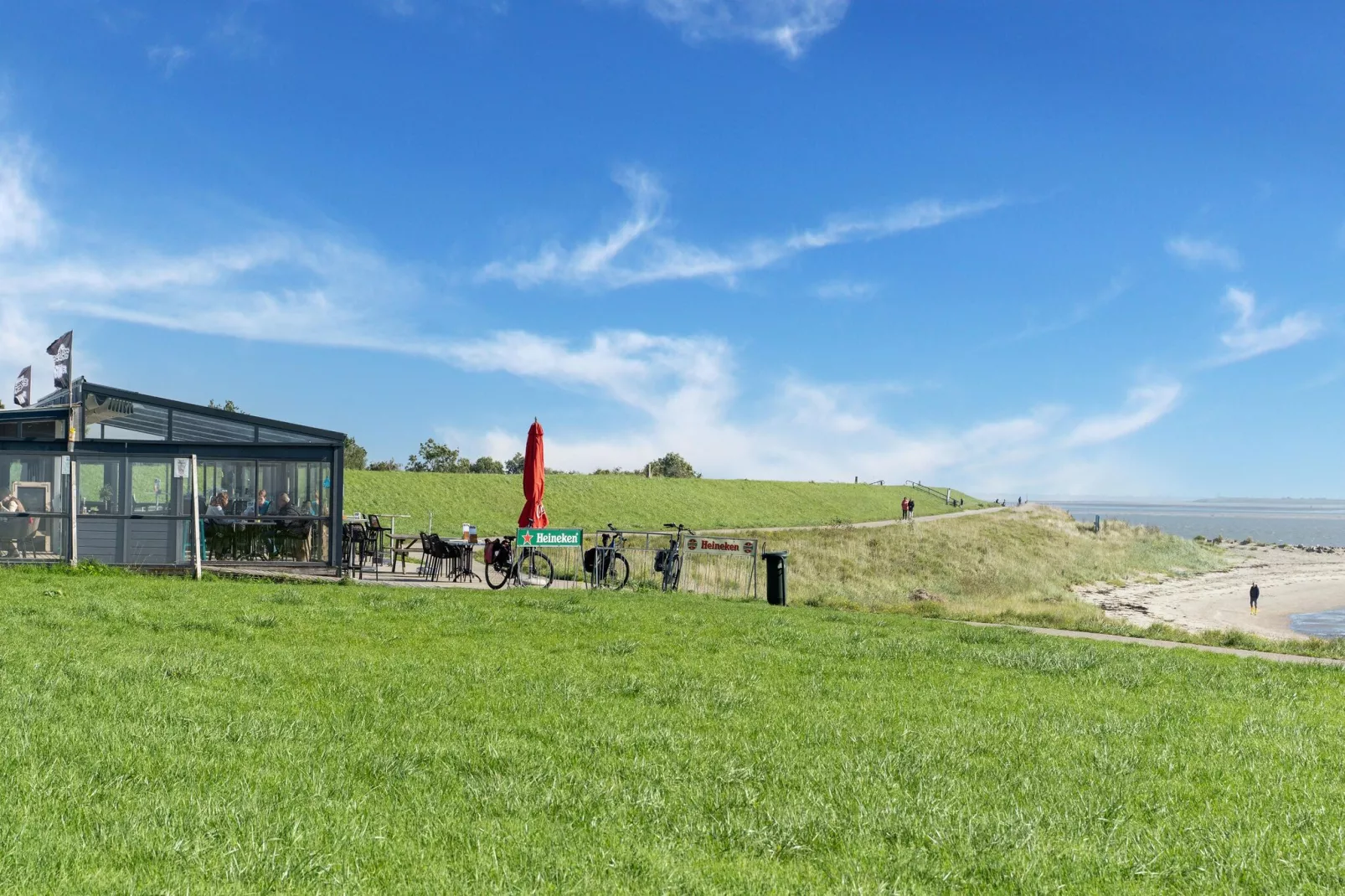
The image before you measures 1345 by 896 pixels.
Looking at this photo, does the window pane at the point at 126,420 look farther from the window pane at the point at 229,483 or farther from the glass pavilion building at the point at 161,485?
the window pane at the point at 229,483

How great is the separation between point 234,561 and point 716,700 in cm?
1479

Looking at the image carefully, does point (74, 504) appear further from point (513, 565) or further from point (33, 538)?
point (513, 565)

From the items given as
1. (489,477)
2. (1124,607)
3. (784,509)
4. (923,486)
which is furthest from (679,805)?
(923,486)

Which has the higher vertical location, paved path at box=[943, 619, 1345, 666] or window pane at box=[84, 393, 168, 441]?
window pane at box=[84, 393, 168, 441]

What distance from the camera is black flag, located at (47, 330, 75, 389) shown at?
20.5 meters

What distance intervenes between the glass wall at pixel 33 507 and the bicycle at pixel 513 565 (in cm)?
820

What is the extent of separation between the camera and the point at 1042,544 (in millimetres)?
62250

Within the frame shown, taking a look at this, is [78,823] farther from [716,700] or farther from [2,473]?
[2,473]

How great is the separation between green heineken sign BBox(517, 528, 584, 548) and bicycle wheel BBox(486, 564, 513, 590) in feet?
2.08

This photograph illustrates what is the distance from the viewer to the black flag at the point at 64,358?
2055cm

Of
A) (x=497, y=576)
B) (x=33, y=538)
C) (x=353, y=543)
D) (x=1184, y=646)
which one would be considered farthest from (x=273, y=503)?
(x=1184, y=646)

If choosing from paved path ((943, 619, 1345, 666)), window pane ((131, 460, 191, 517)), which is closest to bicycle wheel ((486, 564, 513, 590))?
window pane ((131, 460, 191, 517))

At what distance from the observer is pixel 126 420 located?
1997 cm

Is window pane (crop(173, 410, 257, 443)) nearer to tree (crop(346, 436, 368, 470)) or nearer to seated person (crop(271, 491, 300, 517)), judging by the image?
seated person (crop(271, 491, 300, 517))
